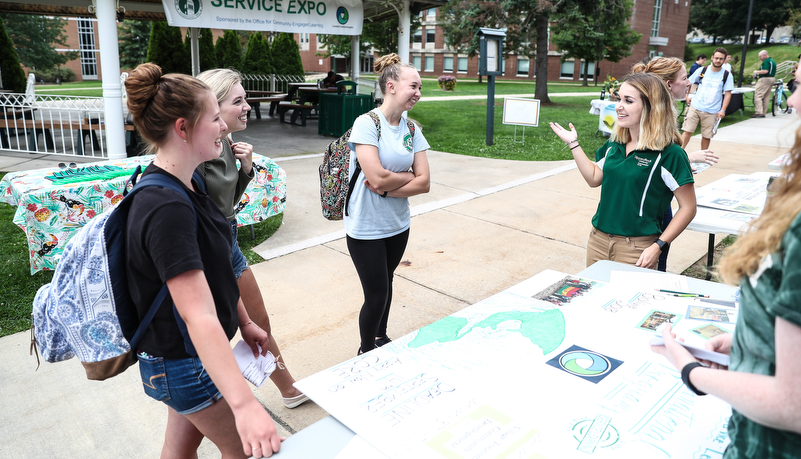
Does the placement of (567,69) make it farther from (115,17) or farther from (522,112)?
(115,17)

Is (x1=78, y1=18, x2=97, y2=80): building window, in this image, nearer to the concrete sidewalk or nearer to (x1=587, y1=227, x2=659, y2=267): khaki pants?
the concrete sidewalk

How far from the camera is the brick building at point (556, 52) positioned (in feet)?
150

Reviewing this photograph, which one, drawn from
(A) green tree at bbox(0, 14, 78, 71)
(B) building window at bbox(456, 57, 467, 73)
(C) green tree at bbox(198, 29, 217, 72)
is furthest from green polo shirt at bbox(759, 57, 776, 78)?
(B) building window at bbox(456, 57, 467, 73)

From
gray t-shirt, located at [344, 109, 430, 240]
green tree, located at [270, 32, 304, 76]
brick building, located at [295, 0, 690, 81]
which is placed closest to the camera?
gray t-shirt, located at [344, 109, 430, 240]

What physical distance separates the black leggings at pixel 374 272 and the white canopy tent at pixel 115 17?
180 inches

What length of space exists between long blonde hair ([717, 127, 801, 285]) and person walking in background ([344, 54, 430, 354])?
2.07m

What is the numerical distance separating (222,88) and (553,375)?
6.06 ft

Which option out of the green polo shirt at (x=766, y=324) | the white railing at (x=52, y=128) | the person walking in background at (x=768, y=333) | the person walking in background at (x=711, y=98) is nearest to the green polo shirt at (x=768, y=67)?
the person walking in background at (x=711, y=98)

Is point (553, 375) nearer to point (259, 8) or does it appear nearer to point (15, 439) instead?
point (15, 439)

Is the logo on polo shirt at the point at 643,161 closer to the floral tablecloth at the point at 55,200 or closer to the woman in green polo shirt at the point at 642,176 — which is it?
the woman in green polo shirt at the point at 642,176

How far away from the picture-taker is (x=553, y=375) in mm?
1680

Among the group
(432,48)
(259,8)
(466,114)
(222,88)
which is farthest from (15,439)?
(432,48)

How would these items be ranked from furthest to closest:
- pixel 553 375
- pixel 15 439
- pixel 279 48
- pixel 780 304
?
pixel 279 48, pixel 15 439, pixel 553 375, pixel 780 304

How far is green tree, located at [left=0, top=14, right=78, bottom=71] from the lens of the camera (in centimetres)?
3369
